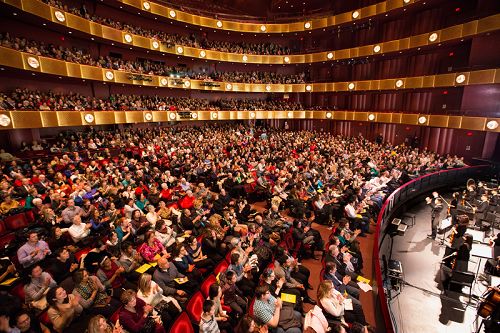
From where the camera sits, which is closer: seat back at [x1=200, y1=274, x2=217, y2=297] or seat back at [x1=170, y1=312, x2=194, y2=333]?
seat back at [x1=170, y1=312, x2=194, y2=333]

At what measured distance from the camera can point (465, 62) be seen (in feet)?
50.8

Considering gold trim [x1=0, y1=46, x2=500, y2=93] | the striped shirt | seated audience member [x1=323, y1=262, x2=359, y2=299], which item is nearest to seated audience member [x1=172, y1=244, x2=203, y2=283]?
→ the striped shirt

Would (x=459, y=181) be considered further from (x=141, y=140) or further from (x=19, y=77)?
(x=19, y=77)

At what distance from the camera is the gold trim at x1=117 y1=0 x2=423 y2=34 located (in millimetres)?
16938

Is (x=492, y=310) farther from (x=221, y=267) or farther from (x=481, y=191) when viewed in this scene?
(x=481, y=191)

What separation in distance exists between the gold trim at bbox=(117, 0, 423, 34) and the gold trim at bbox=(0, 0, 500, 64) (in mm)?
1962

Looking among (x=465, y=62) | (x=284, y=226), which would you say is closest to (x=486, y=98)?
(x=465, y=62)

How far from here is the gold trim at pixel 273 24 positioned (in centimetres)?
1694

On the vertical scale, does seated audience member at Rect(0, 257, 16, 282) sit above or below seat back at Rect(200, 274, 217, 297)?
above

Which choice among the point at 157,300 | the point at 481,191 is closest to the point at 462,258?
the point at 481,191

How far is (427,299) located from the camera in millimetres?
5492

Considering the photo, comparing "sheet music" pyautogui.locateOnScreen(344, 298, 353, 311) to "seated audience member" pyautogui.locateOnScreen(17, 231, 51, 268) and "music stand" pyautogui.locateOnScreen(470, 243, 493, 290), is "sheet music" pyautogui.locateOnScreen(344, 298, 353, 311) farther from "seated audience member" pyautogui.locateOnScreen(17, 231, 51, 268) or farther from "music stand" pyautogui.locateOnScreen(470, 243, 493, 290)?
"seated audience member" pyautogui.locateOnScreen(17, 231, 51, 268)

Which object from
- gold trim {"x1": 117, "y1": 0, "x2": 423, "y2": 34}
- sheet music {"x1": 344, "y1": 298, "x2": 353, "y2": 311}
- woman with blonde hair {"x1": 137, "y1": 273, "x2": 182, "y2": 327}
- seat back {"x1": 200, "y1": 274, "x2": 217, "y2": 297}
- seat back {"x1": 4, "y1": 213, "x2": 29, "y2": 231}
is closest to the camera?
woman with blonde hair {"x1": 137, "y1": 273, "x2": 182, "y2": 327}

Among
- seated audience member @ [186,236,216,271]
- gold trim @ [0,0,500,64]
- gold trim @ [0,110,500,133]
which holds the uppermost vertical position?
gold trim @ [0,0,500,64]
